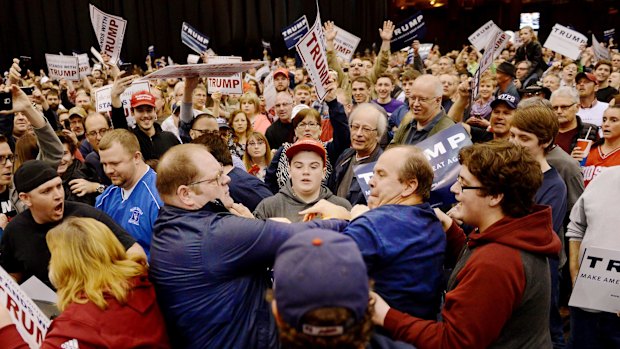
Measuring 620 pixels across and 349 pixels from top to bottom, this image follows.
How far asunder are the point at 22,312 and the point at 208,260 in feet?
2.96

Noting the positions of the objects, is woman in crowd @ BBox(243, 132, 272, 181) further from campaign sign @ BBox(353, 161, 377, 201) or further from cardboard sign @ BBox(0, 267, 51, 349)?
cardboard sign @ BBox(0, 267, 51, 349)

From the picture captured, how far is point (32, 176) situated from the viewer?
2.64 meters

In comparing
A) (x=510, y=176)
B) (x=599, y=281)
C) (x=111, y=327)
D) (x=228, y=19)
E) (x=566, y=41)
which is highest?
(x=228, y=19)

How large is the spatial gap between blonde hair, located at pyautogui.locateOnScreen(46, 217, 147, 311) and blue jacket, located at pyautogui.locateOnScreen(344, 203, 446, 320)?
0.81 m

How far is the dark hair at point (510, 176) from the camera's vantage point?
1.83m

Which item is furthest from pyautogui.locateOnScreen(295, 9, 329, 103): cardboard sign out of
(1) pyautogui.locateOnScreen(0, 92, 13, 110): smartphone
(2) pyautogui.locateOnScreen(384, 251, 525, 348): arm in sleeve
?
(2) pyautogui.locateOnScreen(384, 251, 525, 348): arm in sleeve

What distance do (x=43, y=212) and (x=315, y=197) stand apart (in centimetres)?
143

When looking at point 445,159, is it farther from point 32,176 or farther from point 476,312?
point 32,176

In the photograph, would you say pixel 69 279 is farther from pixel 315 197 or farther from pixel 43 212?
pixel 315 197

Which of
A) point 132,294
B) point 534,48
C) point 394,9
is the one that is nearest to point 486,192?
point 132,294

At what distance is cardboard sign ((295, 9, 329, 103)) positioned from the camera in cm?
448

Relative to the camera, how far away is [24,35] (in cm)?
1662

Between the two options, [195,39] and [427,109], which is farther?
[195,39]

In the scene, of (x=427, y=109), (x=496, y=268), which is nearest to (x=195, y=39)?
(x=427, y=109)
